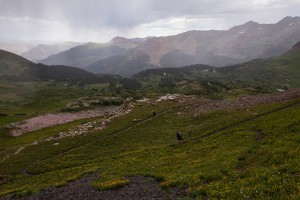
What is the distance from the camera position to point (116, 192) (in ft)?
91.9

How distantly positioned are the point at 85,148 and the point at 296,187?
4666 centimetres

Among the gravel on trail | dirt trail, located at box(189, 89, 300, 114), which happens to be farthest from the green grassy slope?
dirt trail, located at box(189, 89, 300, 114)

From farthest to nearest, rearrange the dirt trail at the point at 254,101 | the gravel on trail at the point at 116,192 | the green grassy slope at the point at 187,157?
1. the dirt trail at the point at 254,101
2. the gravel on trail at the point at 116,192
3. the green grassy slope at the point at 187,157

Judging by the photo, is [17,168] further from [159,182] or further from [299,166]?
[299,166]

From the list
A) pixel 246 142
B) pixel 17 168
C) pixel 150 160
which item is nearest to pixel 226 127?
pixel 246 142

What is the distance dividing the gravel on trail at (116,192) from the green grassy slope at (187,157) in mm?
1031

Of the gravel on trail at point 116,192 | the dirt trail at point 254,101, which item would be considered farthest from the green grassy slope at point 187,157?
the dirt trail at point 254,101

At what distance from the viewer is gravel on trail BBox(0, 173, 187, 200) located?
2575cm

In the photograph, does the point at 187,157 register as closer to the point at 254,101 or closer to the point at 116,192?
the point at 116,192

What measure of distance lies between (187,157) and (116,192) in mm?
13321

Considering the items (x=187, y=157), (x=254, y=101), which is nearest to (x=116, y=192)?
(x=187, y=157)

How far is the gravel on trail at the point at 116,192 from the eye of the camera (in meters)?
25.8

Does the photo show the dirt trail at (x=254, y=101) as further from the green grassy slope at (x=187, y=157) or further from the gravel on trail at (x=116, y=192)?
the gravel on trail at (x=116, y=192)

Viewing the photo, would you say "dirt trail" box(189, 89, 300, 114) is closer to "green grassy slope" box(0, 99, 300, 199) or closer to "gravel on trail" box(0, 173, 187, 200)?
"green grassy slope" box(0, 99, 300, 199)
